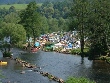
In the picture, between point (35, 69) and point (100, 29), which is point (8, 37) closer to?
point (35, 69)

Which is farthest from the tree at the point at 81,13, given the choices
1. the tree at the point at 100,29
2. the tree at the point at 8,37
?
the tree at the point at 8,37

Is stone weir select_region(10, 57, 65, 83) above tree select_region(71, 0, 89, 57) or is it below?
below

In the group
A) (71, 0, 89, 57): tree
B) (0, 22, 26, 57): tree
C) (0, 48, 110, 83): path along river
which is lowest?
(0, 48, 110, 83): path along river

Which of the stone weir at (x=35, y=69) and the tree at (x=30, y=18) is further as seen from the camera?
the tree at (x=30, y=18)

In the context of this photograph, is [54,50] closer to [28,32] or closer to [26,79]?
[28,32]

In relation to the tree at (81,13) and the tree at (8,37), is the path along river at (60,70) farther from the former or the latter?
the tree at (81,13)

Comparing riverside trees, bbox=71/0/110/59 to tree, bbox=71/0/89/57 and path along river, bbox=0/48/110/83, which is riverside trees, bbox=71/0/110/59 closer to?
tree, bbox=71/0/89/57

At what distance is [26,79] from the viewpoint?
57.8 meters

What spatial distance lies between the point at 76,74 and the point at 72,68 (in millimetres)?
7370

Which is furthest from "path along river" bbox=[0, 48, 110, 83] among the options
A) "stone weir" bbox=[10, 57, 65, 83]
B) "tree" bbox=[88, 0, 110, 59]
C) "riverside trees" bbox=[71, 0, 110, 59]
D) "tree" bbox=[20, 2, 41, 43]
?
"tree" bbox=[20, 2, 41, 43]

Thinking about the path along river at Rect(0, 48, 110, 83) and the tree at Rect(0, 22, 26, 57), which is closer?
the path along river at Rect(0, 48, 110, 83)

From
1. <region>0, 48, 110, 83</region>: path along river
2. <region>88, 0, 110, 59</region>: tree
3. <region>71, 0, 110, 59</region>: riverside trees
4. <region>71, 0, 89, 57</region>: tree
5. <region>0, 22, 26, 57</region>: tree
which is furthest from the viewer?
<region>71, 0, 89, 57</region>: tree

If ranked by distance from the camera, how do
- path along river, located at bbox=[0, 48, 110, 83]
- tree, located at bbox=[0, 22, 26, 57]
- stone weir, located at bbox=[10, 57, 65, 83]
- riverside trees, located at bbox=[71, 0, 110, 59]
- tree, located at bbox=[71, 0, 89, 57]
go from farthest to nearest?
1. tree, located at bbox=[71, 0, 89, 57]
2. tree, located at bbox=[0, 22, 26, 57]
3. riverside trees, located at bbox=[71, 0, 110, 59]
4. path along river, located at bbox=[0, 48, 110, 83]
5. stone weir, located at bbox=[10, 57, 65, 83]

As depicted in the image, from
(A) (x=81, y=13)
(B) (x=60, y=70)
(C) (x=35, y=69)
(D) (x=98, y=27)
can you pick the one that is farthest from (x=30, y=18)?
(B) (x=60, y=70)
